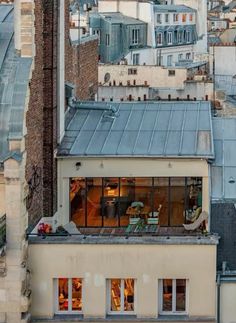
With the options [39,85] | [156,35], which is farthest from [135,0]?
[39,85]

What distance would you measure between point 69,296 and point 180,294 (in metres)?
3.66

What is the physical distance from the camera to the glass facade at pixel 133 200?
36406 millimetres

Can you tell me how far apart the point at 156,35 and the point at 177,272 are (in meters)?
81.0

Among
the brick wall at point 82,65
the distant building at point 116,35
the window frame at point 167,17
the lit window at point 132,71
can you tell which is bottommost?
the brick wall at point 82,65

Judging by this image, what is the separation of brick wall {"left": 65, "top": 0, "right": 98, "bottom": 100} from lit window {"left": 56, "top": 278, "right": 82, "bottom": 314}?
10302mm

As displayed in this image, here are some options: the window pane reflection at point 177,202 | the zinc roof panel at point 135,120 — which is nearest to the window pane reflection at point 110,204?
the window pane reflection at point 177,202

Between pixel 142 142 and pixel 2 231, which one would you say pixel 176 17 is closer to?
pixel 142 142

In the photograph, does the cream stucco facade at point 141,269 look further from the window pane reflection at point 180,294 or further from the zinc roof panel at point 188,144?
the zinc roof panel at point 188,144

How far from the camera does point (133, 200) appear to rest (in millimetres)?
36938

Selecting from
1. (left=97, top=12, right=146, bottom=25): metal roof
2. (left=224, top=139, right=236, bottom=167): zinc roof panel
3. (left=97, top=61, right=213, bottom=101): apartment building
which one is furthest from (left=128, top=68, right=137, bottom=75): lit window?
(left=224, top=139, right=236, bottom=167): zinc roof panel

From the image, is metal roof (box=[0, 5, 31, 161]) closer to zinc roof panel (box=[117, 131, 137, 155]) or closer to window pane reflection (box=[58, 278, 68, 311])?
window pane reflection (box=[58, 278, 68, 311])

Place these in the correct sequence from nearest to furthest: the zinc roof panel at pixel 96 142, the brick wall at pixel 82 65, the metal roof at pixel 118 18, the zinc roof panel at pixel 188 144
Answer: the zinc roof panel at pixel 188 144, the zinc roof panel at pixel 96 142, the brick wall at pixel 82 65, the metal roof at pixel 118 18

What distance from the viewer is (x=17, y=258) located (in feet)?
102

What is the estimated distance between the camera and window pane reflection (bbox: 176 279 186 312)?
32062 millimetres
